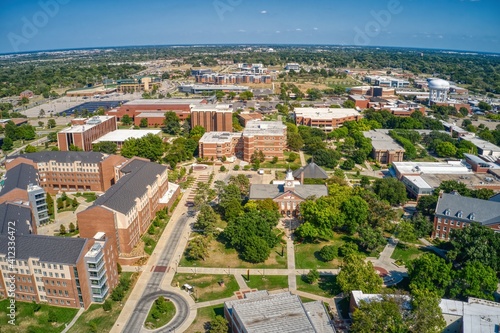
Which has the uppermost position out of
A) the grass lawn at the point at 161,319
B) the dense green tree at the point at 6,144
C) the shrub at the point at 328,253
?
the dense green tree at the point at 6,144

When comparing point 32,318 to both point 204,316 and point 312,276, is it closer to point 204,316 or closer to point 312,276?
point 204,316

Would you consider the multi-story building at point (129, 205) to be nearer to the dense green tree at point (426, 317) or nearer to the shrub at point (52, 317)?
the shrub at point (52, 317)

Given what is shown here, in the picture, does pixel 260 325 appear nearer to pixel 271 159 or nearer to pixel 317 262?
pixel 317 262

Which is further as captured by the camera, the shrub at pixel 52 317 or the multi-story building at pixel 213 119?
the multi-story building at pixel 213 119

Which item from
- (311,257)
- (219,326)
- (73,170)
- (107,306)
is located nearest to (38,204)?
(73,170)

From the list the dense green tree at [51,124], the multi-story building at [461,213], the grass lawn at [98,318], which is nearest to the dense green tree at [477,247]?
the multi-story building at [461,213]
